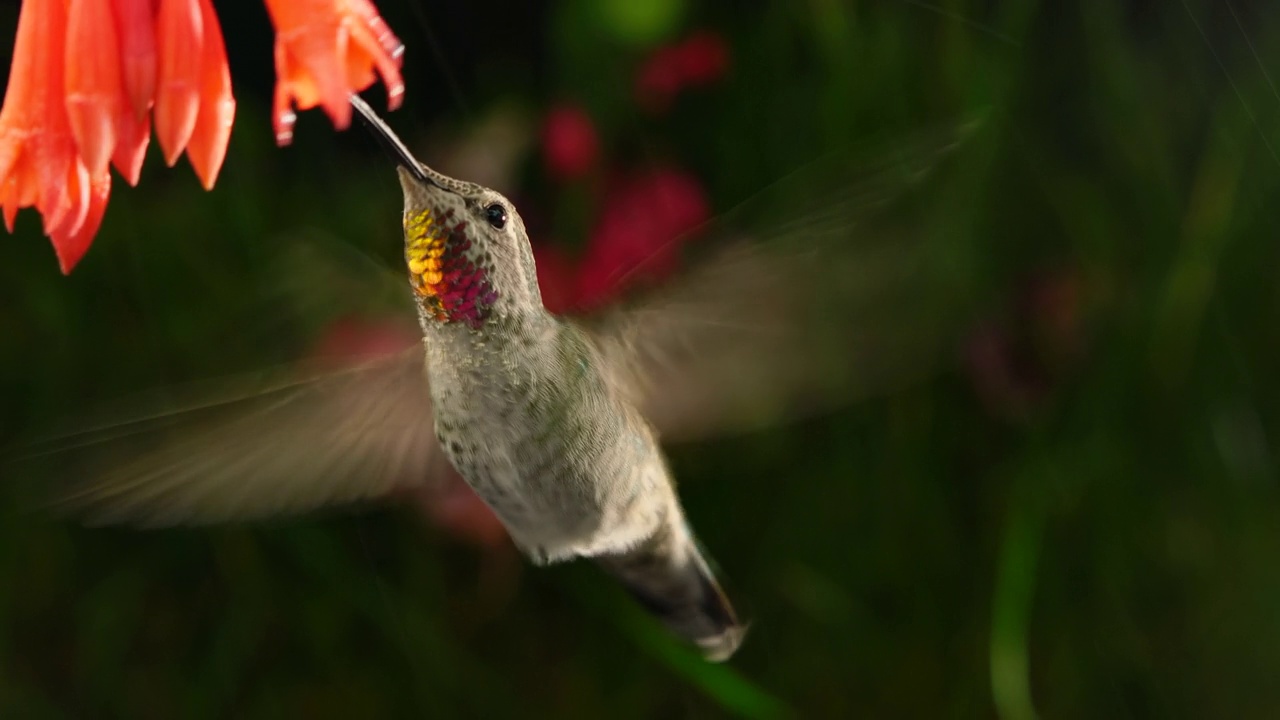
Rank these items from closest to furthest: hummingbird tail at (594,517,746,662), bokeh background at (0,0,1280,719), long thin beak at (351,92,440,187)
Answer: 1. long thin beak at (351,92,440,187)
2. hummingbird tail at (594,517,746,662)
3. bokeh background at (0,0,1280,719)

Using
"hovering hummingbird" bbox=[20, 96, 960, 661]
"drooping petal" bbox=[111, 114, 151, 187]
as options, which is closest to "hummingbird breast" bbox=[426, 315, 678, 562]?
"hovering hummingbird" bbox=[20, 96, 960, 661]

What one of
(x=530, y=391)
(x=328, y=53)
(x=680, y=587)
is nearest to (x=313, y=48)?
(x=328, y=53)

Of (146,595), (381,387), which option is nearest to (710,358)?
(381,387)

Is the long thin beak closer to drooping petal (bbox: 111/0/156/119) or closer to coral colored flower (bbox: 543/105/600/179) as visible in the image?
drooping petal (bbox: 111/0/156/119)

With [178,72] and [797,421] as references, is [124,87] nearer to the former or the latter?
[178,72]

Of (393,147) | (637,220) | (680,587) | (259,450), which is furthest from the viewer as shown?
(637,220)

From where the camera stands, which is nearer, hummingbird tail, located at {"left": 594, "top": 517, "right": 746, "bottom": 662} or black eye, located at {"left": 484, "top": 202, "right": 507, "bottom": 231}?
black eye, located at {"left": 484, "top": 202, "right": 507, "bottom": 231}

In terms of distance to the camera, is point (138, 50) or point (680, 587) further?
point (680, 587)

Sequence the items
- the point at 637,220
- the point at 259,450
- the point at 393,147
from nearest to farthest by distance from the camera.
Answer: the point at 393,147 < the point at 259,450 < the point at 637,220
